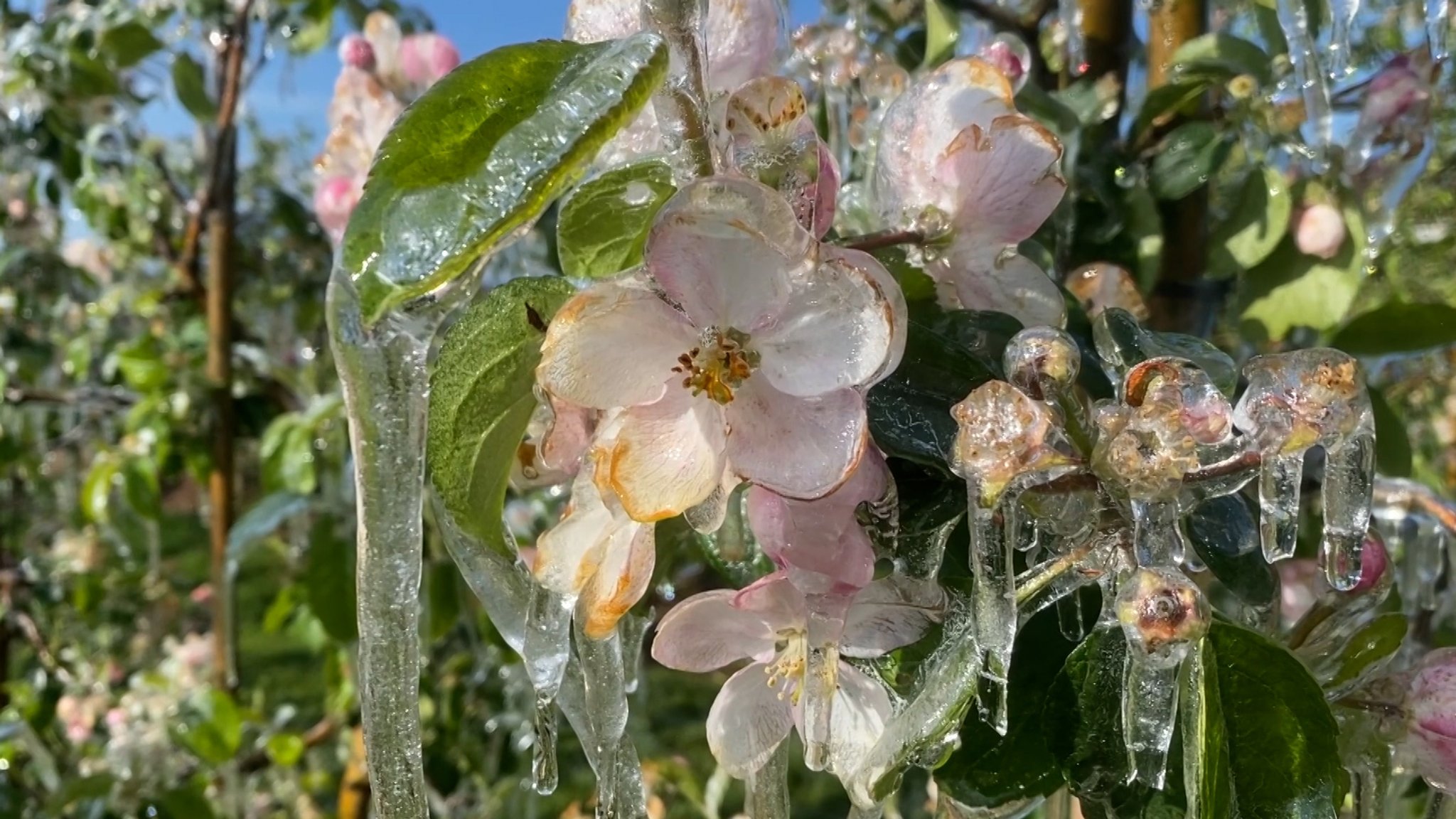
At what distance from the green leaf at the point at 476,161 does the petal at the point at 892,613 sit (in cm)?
17

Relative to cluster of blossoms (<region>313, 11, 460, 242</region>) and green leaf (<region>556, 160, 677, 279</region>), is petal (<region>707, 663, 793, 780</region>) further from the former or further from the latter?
cluster of blossoms (<region>313, 11, 460, 242</region>)

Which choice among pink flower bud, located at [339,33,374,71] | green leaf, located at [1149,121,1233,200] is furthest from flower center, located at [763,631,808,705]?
pink flower bud, located at [339,33,374,71]

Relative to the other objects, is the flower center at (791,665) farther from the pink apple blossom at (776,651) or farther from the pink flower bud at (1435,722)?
the pink flower bud at (1435,722)

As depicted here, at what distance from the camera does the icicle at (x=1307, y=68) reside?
0.56 metres

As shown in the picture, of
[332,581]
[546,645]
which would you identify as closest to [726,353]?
[546,645]

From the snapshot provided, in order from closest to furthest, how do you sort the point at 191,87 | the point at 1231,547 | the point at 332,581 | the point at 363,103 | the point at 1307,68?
the point at 1231,547 → the point at 1307,68 → the point at 363,103 → the point at 332,581 → the point at 191,87

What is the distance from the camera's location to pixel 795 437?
292mm

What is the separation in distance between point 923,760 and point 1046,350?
0.39ft

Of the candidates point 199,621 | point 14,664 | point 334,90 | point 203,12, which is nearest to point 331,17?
point 203,12

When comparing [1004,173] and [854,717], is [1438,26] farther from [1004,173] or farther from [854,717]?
[854,717]

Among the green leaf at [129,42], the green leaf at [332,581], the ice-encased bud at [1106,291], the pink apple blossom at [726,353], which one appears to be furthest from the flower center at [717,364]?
the green leaf at [129,42]

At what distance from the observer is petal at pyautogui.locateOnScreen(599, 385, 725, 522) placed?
0.93ft

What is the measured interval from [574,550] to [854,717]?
0.11 m

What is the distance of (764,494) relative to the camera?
32 cm
